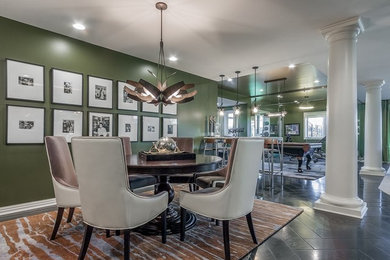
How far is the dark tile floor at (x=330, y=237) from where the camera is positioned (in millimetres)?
1920

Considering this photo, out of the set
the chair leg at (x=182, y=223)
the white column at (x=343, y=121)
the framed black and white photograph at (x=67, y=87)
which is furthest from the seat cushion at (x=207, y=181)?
the framed black and white photograph at (x=67, y=87)

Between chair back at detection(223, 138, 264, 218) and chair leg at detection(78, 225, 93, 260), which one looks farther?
chair back at detection(223, 138, 264, 218)

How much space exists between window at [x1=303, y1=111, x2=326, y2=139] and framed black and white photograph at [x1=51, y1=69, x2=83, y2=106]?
1196cm

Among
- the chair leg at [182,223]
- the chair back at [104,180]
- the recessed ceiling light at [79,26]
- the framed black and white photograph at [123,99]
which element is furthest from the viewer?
the framed black and white photograph at [123,99]

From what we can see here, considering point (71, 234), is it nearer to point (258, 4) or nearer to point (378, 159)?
point (258, 4)

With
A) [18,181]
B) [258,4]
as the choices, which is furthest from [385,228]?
[18,181]

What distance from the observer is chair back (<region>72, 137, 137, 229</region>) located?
1.54 m

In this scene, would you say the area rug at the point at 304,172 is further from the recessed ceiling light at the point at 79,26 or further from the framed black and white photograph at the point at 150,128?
the recessed ceiling light at the point at 79,26

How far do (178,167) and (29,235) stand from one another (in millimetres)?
1763

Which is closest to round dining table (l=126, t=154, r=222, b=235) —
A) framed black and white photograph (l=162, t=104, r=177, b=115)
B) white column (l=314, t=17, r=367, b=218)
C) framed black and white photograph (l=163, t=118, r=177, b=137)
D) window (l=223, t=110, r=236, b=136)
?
white column (l=314, t=17, r=367, b=218)

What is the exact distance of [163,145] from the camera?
2.54 meters

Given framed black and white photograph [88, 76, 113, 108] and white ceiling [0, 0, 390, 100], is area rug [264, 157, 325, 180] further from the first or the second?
framed black and white photograph [88, 76, 113, 108]

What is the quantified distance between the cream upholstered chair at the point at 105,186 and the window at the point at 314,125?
12531 millimetres

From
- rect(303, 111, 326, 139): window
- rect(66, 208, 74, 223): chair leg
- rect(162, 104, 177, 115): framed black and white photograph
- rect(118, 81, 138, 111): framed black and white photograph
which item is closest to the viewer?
rect(66, 208, 74, 223): chair leg
